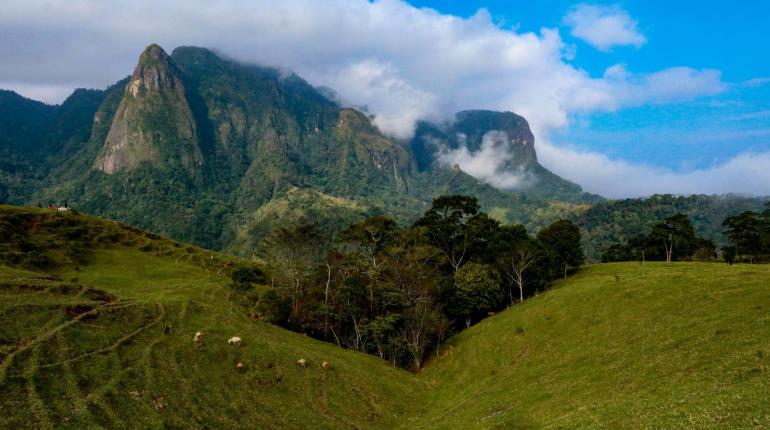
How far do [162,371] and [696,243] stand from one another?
5791 inches

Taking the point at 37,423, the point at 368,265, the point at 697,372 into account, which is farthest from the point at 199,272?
the point at 697,372

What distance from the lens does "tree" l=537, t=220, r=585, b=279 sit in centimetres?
9861

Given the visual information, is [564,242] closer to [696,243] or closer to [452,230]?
[452,230]

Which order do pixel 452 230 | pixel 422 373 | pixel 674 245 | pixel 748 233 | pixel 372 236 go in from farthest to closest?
pixel 674 245 → pixel 748 233 → pixel 452 230 → pixel 372 236 → pixel 422 373

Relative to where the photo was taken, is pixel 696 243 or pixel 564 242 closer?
pixel 564 242

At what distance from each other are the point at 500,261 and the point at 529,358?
31.9 meters

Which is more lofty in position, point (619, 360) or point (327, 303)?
point (619, 360)

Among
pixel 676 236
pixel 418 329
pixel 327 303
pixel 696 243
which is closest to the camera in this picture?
pixel 418 329

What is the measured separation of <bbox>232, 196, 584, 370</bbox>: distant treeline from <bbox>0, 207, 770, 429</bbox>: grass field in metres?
7.26

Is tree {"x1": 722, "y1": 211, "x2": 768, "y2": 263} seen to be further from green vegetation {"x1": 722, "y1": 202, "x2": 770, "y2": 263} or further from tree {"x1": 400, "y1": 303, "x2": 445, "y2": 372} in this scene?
tree {"x1": 400, "y1": 303, "x2": 445, "y2": 372}

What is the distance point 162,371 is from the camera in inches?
1612

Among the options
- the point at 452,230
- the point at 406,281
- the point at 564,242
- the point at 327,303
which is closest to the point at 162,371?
the point at 327,303

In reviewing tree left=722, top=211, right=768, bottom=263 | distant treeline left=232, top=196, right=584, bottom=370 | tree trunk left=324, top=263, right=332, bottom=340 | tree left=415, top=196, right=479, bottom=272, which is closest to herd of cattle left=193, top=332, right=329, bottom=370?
distant treeline left=232, top=196, right=584, bottom=370

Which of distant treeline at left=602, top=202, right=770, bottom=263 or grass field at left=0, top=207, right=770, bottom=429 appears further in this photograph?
distant treeline at left=602, top=202, right=770, bottom=263
